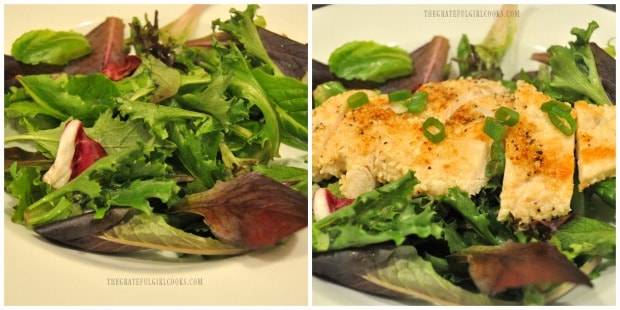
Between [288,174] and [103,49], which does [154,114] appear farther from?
[103,49]

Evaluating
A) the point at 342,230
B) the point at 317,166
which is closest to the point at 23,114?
the point at 317,166

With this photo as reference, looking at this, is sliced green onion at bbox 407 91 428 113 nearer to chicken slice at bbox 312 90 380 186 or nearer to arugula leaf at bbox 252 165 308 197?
chicken slice at bbox 312 90 380 186

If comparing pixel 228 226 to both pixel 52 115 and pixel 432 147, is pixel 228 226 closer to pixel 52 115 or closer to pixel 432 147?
pixel 432 147

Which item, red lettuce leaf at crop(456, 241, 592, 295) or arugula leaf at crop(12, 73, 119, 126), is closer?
red lettuce leaf at crop(456, 241, 592, 295)

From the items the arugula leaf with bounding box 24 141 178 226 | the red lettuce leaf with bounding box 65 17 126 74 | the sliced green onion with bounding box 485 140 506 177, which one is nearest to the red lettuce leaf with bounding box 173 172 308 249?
the arugula leaf with bounding box 24 141 178 226

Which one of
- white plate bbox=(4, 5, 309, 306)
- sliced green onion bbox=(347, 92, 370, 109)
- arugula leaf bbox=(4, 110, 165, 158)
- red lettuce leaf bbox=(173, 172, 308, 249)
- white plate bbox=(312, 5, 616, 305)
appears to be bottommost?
white plate bbox=(4, 5, 309, 306)
